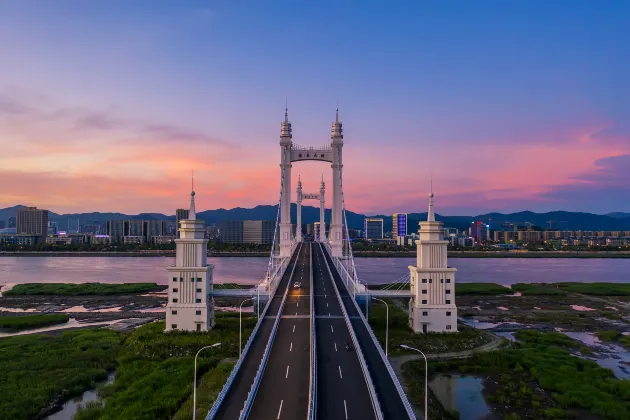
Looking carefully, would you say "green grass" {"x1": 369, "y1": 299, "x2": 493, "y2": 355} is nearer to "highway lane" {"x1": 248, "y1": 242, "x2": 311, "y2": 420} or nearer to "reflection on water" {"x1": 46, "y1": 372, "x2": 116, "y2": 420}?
"highway lane" {"x1": 248, "y1": 242, "x2": 311, "y2": 420}

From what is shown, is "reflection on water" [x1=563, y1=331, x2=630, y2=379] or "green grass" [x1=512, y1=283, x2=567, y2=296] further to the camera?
"green grass" [x1=512, y1=283, x2=567, y2=296]

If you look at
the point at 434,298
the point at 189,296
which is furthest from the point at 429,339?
the point at 189,296

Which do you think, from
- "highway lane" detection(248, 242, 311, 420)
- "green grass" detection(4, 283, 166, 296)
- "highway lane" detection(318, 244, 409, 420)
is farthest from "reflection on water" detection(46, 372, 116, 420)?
"green grass" detection(4, 283, 166, 296)

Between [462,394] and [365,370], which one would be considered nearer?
[365,370]

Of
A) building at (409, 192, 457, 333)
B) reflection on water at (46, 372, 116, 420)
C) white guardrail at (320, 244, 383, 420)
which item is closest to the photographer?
white guardrail at (320, 244, 383, 420)

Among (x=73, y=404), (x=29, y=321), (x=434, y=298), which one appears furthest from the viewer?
(x=29, y=321)

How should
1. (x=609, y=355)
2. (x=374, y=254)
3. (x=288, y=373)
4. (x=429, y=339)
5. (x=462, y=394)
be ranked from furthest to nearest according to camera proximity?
(x=374, y=254), (x=429, y=339), (x=609, y=355), (x=462, y=394), (x=288, y=373)

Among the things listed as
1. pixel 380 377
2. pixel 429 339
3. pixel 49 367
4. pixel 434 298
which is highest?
pixel 434 298

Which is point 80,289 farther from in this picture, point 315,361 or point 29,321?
point 315,361
